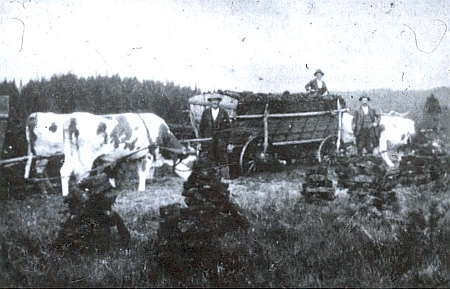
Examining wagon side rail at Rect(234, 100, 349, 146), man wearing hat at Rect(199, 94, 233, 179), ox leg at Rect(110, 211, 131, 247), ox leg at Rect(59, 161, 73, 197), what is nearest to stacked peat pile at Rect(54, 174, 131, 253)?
ox leg at Rect(110, 211, 131, 247)

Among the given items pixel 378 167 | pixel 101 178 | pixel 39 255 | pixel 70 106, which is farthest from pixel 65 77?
pixel 378 167

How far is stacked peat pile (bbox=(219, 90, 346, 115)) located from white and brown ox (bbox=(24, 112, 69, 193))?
188 cm

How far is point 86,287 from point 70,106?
1.76m

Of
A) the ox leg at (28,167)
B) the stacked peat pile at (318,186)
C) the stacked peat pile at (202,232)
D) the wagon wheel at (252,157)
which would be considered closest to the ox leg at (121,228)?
the stacked peat pile at (202,232)

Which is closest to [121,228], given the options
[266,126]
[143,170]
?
[143,170]

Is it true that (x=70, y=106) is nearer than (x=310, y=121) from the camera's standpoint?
Yes

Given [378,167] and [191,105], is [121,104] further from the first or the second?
[378,167]

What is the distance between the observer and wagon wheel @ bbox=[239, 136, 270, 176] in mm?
5055

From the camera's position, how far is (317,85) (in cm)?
509

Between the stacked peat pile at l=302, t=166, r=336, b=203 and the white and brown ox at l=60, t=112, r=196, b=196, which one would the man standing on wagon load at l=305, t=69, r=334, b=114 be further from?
the white and brown ox at l=60, t=112, r=196, b=196

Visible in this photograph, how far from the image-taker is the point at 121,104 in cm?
437

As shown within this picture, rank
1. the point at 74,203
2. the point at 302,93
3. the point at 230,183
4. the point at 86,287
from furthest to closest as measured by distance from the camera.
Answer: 1. the point at 302,93
2. the point at 230,183
3. the point at 74,203
4. the point at 86,287

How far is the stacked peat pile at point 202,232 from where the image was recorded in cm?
396

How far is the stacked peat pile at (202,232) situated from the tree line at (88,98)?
0.76 meters
